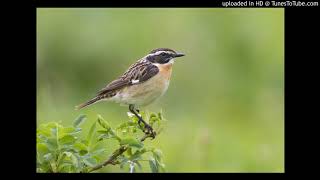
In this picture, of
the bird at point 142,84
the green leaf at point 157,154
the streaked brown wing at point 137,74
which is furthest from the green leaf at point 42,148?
the streaked brown wing at point 137,74

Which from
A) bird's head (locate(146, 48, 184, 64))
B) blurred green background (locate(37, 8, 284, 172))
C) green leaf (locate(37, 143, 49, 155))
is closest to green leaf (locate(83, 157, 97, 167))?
green leaf (locate(37, 143, 49, 155))

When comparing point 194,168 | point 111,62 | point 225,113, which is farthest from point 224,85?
point 194,168

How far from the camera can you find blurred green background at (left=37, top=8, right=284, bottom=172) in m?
12.0

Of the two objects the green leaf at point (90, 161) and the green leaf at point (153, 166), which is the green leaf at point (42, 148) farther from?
the green leaf at point (153, 166)

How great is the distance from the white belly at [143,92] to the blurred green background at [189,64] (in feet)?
9.15

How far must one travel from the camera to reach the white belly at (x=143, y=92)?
852 centimetres

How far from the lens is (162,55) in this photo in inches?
343

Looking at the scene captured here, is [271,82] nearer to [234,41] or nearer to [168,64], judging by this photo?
[234,41]

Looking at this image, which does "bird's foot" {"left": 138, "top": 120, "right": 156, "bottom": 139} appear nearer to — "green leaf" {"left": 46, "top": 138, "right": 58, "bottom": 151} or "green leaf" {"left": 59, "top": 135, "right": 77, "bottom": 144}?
"green leaf" {"left": 59, "top": 135, "right": 77, "bottom": 144}

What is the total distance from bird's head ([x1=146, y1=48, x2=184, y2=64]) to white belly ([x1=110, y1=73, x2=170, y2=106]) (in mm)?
215

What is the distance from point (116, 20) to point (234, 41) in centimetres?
200

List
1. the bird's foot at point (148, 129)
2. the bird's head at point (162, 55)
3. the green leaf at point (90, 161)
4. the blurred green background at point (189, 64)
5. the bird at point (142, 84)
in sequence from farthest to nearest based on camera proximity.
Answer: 1. the blurred green background at point (189, 64)
2. the bird's head at point (162, 55)
3. the bird at point (142, 84)
4. the bird's foot at point (148, 129)
5. the green leaf at point (90, 161)

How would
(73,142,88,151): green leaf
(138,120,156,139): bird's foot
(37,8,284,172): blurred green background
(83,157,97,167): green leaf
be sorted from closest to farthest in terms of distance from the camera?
(83,157,97,167): green leaf → (73,142,88,151): green leaf → (138,120,156,139): bird's foot → (37,8,284,172): blurred green background

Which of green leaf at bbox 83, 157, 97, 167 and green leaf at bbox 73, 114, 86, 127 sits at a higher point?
green leaf at bbox 73, 114, 86, 127
